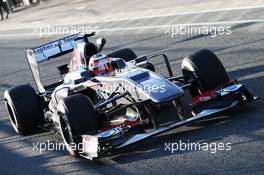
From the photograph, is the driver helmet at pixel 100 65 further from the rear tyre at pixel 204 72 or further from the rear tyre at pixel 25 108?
the rear tyre at pixel 204 72

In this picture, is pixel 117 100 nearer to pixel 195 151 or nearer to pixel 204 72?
pixel 204 72

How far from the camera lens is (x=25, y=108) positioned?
8.59 m

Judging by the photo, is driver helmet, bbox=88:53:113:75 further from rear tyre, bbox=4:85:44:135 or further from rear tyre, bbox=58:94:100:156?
rear tyre, bbox=58:94:100:156

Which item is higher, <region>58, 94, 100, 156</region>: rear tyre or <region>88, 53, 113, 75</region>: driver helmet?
<region>88, 53, 113, 75</region>: driver helmet

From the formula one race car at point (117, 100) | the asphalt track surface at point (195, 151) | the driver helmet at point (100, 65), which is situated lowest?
the asphalt track surface at point (195, 151)

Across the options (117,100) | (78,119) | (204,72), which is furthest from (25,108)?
(204,72)

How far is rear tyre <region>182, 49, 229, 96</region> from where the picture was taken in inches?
301

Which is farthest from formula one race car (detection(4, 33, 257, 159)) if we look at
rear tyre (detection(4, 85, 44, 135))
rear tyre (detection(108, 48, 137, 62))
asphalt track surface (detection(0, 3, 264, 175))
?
rear tyre (detection(108, 48, 137, 62))

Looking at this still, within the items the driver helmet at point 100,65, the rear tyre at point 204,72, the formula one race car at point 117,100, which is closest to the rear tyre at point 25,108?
the formula one race car at point 117,100

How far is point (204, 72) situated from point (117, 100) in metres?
1.14

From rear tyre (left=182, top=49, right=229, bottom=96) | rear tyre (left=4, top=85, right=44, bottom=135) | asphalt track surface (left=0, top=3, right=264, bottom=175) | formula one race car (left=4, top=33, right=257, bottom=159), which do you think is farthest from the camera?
rear tyre (left=4, top=85, right=44, bottom=135)

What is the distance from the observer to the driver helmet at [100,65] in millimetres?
8227

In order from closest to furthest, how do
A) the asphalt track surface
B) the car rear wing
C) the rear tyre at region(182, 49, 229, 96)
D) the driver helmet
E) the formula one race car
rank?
1. the asphalt track surface
2. the formula one race car
3. the rear tyre at region(182, 49, 229, 96)
4. the driver helmet
5. the car rear wing

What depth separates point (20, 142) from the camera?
8.51m
